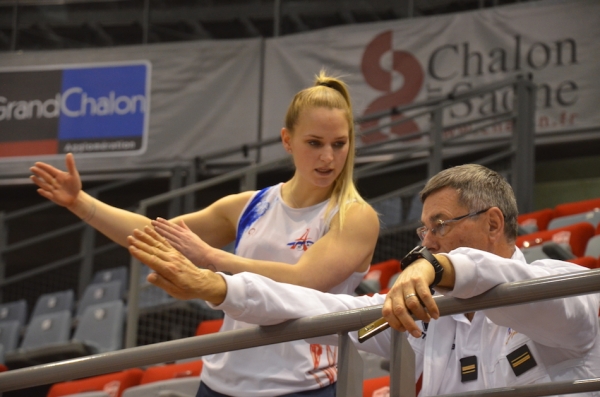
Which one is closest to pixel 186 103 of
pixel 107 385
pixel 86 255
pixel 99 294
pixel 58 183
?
pixel 86 255

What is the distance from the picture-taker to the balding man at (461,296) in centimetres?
140

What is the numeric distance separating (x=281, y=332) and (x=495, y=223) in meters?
0.48

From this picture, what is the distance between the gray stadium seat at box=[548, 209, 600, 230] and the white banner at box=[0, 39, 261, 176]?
3519mm

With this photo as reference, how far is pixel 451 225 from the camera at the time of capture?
175 centimetres

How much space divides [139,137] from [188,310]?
2.97m

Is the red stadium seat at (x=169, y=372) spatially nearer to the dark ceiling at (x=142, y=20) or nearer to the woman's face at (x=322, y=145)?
the woman's face at (x=322, y=145)

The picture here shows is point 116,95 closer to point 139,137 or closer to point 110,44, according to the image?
point 139,137

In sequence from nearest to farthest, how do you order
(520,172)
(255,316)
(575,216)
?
1. (255,316)
2. (575,216)
3. (520,172)

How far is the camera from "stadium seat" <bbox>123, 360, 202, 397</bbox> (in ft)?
10.4

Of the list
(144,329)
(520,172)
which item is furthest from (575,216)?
(144,329)

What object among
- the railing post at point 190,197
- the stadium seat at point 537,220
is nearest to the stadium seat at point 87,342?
the railing post at point 190,197

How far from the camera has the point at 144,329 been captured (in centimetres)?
523

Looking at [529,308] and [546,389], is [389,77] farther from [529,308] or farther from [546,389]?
[546,389]

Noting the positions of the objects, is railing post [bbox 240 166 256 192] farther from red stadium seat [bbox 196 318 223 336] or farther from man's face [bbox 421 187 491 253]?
man's face [bbox 421 187 491 253]
